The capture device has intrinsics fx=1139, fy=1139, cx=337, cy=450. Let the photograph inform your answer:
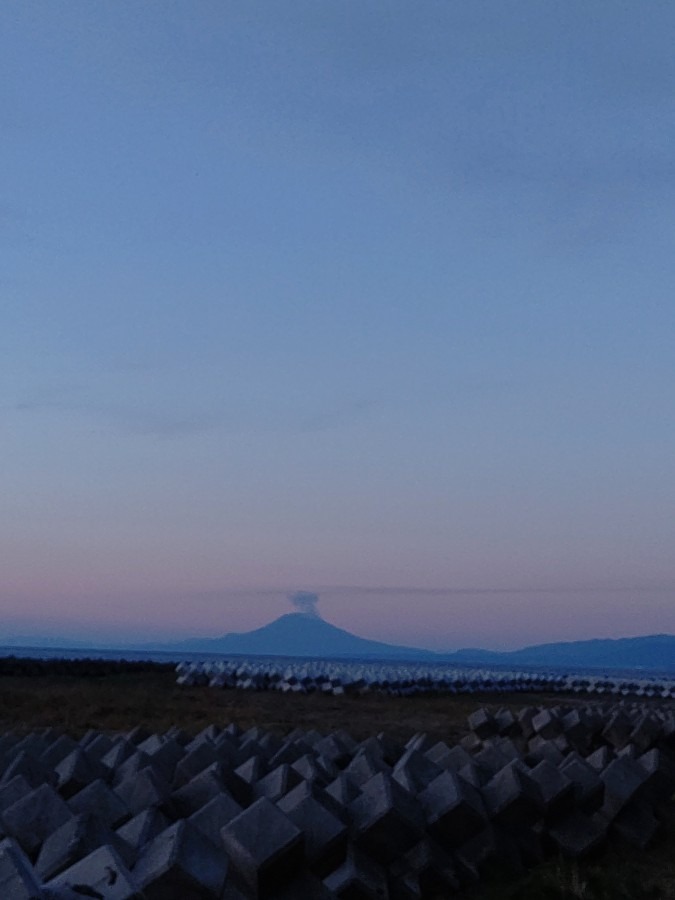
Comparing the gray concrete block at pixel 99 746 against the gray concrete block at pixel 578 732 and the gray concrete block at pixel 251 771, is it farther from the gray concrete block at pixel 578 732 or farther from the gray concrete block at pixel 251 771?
the gray concrete block at pixel 578 732

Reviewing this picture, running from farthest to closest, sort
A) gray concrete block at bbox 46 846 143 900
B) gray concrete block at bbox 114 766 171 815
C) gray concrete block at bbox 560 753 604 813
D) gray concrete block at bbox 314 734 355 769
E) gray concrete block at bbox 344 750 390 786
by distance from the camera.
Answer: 1. gray concrete block at bbox 314 734 355 769
2. gray concrete block at bbox 560 753 604 813
3. gray concrete block at bbox 344 750 390 786
4. gray concrete block at bbox 114 766 171 815
5. gray concrete block at bbox 46 846 143 900

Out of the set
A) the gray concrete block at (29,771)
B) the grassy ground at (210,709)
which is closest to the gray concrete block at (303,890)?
the gray concrete block at (29,771)

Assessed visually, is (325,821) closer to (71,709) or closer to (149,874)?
(149,874)

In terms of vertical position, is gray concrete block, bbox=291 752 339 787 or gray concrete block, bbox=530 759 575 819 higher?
gray concrete block, bbox=291 752 339 787

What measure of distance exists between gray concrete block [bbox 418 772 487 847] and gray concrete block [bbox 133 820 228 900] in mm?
2319

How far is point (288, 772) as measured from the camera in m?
8.38

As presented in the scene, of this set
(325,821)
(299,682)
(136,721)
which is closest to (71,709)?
(136,721)

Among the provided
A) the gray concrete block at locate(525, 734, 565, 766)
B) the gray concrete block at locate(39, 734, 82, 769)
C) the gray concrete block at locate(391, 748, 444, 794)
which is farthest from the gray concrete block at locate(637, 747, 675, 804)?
the gray concrete block at locate(39, 734, 82, 769)

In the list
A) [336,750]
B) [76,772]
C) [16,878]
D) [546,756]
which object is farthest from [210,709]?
[16,878]

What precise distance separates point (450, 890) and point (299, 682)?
25.3 m

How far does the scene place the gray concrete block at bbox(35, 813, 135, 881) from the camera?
6082 millimetres

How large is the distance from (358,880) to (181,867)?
181 centimetres

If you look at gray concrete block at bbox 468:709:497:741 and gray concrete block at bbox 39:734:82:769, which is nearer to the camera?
gray concrete block at bbox 39:734:82:769

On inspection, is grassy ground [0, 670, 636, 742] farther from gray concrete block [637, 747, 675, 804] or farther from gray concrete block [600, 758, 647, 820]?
gray concrete block [600, 758, 647, 820]
